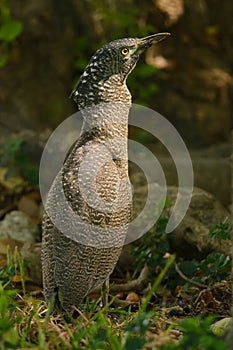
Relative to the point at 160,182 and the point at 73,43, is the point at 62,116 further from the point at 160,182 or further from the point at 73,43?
the point at 160,182

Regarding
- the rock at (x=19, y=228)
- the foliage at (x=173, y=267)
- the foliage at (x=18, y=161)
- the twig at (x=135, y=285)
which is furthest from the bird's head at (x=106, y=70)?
the foliage at (x=18, y=161)

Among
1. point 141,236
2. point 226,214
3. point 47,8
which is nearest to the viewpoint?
point 141,236

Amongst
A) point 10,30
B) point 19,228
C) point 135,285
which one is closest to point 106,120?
point 135,285

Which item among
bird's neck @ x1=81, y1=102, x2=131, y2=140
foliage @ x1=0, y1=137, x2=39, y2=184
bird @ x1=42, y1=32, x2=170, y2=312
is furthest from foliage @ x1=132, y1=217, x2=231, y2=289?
foliage @ x1=0, y1=137, x2=39, y2=184

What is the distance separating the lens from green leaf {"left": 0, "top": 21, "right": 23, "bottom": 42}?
7547mm

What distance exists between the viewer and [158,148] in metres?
8.42

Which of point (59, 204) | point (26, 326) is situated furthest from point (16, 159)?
point (26, 326)

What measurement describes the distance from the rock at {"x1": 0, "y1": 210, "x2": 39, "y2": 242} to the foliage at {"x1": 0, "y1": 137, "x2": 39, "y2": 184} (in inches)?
15.8

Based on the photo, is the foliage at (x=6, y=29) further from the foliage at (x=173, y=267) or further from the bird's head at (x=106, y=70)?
the bird's head at (x=106, y=70)

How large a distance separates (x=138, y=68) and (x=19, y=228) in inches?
120

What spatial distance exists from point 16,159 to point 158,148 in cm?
223

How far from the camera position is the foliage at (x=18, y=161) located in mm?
6504

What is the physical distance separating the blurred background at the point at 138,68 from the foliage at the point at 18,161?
29 mm

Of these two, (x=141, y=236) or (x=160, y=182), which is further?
(x=160, y=182)
